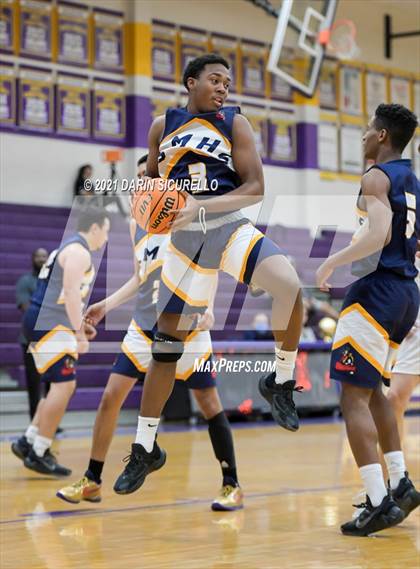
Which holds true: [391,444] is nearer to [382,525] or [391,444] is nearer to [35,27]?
[382,525]

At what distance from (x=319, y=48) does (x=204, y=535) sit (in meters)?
11.8

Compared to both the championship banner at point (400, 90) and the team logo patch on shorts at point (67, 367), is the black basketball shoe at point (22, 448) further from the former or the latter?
the championship banner at point (400, 90)

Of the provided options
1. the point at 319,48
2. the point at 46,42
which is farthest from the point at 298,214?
the point at 46,42

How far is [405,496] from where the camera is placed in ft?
18.9

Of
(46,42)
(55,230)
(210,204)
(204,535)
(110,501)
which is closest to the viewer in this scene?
(210,204)

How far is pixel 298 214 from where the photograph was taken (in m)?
19.7

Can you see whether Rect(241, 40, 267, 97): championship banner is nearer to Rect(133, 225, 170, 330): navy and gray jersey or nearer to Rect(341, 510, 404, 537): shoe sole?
Rect(133, 225, 170, 330): navy and gray jersey

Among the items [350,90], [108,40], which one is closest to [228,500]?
[108,40]

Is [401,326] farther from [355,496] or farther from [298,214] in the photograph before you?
[298,214]

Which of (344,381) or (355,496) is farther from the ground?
(344,381)

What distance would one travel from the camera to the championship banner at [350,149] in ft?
69.0

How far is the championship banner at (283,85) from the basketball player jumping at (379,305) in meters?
14.0

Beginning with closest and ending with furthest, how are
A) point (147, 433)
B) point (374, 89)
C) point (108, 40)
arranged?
point (147, 433)
point (108, 40)
point (374, 89)

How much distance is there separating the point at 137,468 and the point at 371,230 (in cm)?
165
